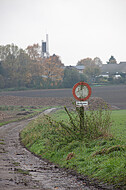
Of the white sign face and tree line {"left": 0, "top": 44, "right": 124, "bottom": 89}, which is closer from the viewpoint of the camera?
the white sign face

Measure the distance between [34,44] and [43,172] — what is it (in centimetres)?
9311

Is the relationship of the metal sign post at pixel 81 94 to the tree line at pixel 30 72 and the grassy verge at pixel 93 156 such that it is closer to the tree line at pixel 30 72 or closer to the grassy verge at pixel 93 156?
the grassy verge at pixel 93 156

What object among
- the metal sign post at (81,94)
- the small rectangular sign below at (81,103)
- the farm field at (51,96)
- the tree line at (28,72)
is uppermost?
the tree line at (28,72)

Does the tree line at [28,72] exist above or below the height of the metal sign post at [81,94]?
above

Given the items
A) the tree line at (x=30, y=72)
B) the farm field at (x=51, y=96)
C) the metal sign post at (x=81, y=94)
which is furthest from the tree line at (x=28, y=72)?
the metal sign post at (x=81, y=94)

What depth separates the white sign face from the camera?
42.9 feet

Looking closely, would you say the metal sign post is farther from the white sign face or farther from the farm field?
the farm field

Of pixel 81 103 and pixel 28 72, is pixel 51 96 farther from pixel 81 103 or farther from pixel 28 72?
pixel 81 103

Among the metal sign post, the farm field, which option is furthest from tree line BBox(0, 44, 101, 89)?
the metal sign post

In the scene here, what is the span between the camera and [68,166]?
33.7 feet

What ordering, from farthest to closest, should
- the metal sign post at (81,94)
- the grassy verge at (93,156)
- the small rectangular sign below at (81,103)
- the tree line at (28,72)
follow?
1. the tree line at (28,72)
2. the metal sign post at (81,94)
3. the small rectangular sign below at (81,103)
4. the grassy verge at (93,156)

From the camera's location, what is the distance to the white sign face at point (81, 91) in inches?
514

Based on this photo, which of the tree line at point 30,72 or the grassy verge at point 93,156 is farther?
the tree line at point 30,72

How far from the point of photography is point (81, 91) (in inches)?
514
